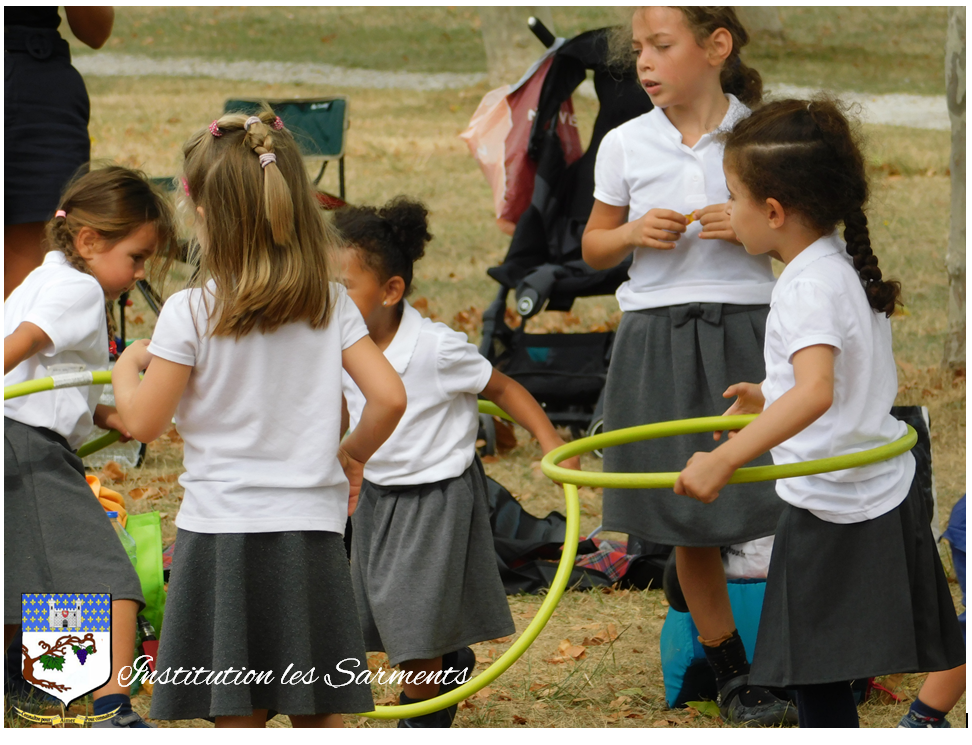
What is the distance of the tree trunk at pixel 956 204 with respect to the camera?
21.0ft

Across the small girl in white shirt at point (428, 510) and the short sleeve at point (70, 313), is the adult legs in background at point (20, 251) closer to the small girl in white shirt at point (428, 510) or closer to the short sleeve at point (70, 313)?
the short sleeve at point (70, 313)

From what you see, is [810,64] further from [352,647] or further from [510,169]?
[352,647]

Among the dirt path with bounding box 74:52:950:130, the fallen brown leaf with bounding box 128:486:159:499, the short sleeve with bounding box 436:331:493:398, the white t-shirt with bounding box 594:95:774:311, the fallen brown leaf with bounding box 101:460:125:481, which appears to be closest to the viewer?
the short sleeve with bounding box 436:331:493:398

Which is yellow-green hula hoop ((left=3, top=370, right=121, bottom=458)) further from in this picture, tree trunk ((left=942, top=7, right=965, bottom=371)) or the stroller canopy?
tree trunk ((left=942, top=7, right=965, bottom=371))

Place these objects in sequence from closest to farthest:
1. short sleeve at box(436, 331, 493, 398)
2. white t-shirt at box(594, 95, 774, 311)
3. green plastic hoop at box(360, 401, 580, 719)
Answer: green plastic hoop at box(360, 401, 580, 719)
short sleeve at box(436, 331, 493, 398)
white t-shirt at box(594, 95, 774, 311)

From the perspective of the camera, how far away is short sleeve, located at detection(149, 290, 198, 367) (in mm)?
2385

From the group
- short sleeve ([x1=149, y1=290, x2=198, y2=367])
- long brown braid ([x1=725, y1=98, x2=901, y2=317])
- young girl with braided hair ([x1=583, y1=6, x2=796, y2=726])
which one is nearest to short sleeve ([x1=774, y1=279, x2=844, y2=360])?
long brown braid ([x1=725, y1=98, x2=901, y2=317])

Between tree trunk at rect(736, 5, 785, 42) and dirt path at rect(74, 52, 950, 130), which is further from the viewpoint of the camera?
tree trunk at rect(736, 5, 785, 42)

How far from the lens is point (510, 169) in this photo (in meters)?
5.89

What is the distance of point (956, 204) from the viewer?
640 cm

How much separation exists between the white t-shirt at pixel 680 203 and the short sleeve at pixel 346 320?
3.37 ft

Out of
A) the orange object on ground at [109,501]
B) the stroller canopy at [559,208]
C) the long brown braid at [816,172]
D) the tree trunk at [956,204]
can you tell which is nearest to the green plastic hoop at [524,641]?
the long brown braid at [816,172]

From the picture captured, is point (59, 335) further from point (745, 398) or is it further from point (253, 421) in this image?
point (745, 398)

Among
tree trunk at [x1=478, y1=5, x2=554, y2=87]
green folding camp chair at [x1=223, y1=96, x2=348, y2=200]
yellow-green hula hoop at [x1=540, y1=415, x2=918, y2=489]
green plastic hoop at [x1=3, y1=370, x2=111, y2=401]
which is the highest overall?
tree trunk at [x1=478, y1=5, x2=554, y2=87]
